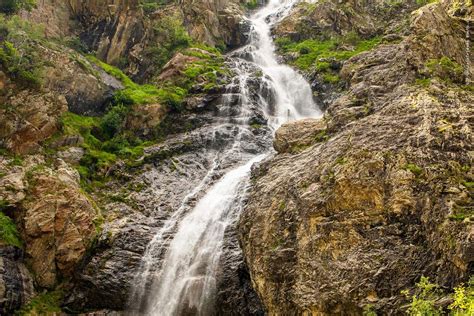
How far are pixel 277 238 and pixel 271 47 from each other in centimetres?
3613

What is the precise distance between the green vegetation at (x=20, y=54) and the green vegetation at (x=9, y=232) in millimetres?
8774

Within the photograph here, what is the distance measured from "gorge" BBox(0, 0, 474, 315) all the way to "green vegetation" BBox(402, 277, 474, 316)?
0.18 feet

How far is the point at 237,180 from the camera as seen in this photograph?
24188 mm

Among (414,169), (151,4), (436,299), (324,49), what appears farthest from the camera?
(151,4)

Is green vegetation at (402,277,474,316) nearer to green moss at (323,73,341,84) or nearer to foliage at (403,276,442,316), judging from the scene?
foliage at (403,276,442,316)

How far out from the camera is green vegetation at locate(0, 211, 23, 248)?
63.9 ft

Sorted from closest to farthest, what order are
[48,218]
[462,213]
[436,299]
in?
[436,299] < [462,213] < [48,218]

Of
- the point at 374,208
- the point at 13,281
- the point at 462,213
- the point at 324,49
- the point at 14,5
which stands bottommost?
the point at 13,281

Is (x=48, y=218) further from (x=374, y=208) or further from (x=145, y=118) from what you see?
(x=374, y=208)

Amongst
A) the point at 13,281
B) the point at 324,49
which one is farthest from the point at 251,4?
the point at 13,281

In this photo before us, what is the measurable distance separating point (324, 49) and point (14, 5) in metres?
27.5

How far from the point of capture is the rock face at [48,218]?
20.1 metres

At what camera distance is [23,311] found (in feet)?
59.0

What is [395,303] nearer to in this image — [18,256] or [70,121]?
[18,256]
